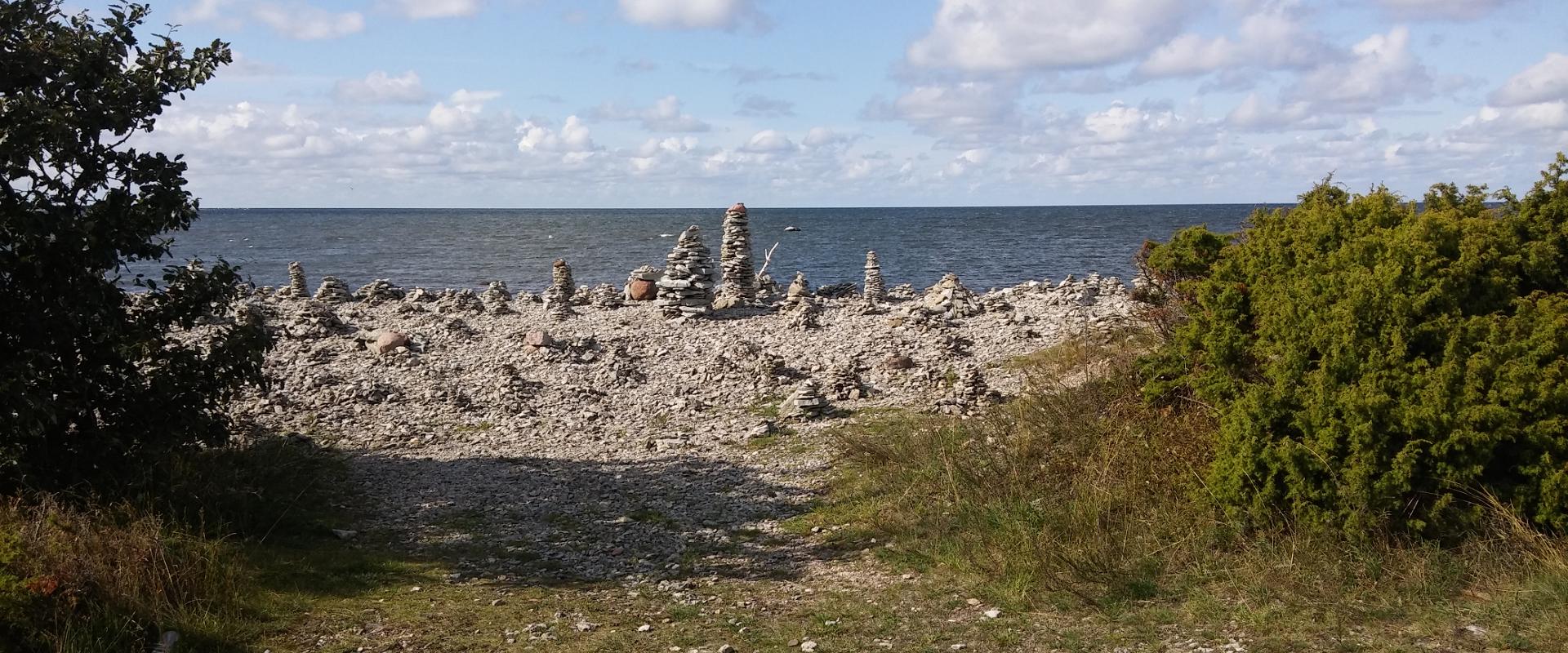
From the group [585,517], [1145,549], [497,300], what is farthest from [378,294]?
[1145,549]

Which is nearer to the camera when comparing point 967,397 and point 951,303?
point 967,397

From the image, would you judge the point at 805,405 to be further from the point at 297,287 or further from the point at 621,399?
the point at 297,287

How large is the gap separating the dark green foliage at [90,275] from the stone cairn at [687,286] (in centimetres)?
1539

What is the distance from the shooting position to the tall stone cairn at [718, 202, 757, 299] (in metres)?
26.7

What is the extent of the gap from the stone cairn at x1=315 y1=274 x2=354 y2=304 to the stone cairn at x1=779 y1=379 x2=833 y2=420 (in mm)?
19672

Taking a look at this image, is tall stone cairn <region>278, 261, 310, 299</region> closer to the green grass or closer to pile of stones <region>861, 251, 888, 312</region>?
pile of stones <region>861, 251, 888, 312</region>

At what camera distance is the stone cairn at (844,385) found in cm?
1647

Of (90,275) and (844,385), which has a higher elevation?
(90,275)

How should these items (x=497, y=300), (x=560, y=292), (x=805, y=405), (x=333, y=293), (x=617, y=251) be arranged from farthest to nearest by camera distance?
(x=617, y=251) → (x=333, y=293) → (x=560, y=292) → (x=497, y=300) → (x=805, y=405)

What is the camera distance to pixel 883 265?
67688mm

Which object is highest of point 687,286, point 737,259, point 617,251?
point 737,259

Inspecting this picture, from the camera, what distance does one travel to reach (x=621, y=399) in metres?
17.2

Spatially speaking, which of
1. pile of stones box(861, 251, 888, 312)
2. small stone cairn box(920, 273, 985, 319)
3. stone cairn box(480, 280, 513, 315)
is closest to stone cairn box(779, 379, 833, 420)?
small stone cairn box(920, 273, 985, 319)

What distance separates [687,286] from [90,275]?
16.9 metres
